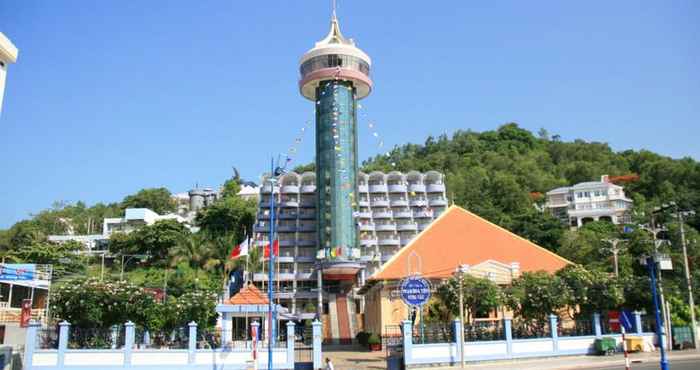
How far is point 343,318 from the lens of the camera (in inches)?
2490

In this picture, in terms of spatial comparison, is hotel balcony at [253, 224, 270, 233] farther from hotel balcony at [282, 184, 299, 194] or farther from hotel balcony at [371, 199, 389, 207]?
hotel balcony at [371, 199, 389, 207]

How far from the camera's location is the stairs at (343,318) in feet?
190

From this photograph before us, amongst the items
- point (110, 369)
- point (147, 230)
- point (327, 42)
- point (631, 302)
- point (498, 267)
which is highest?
point (327, 42)

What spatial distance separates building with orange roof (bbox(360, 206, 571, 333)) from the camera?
126 ft

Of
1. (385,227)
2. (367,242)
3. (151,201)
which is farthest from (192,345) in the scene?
(151,201)

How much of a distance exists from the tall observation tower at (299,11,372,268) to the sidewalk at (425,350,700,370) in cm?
4027

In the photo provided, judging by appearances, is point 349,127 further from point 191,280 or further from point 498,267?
point 498,267

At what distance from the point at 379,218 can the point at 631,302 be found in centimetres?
5304

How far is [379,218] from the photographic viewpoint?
8538 cm

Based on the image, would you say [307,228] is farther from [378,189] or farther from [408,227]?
[408,227]

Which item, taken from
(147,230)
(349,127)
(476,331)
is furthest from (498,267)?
(147,230)

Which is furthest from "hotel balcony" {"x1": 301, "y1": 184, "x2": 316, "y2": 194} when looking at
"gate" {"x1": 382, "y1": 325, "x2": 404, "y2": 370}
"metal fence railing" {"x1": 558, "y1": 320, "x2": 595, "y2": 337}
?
"metal fence railing" {"x1": 558, "y1": 320, "x2": 595, "y2": 337}

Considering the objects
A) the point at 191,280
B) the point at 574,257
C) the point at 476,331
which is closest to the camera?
the point at 476,331

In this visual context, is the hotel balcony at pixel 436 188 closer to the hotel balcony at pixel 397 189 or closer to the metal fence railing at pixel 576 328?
the hotel balcony at pixel 397 189
